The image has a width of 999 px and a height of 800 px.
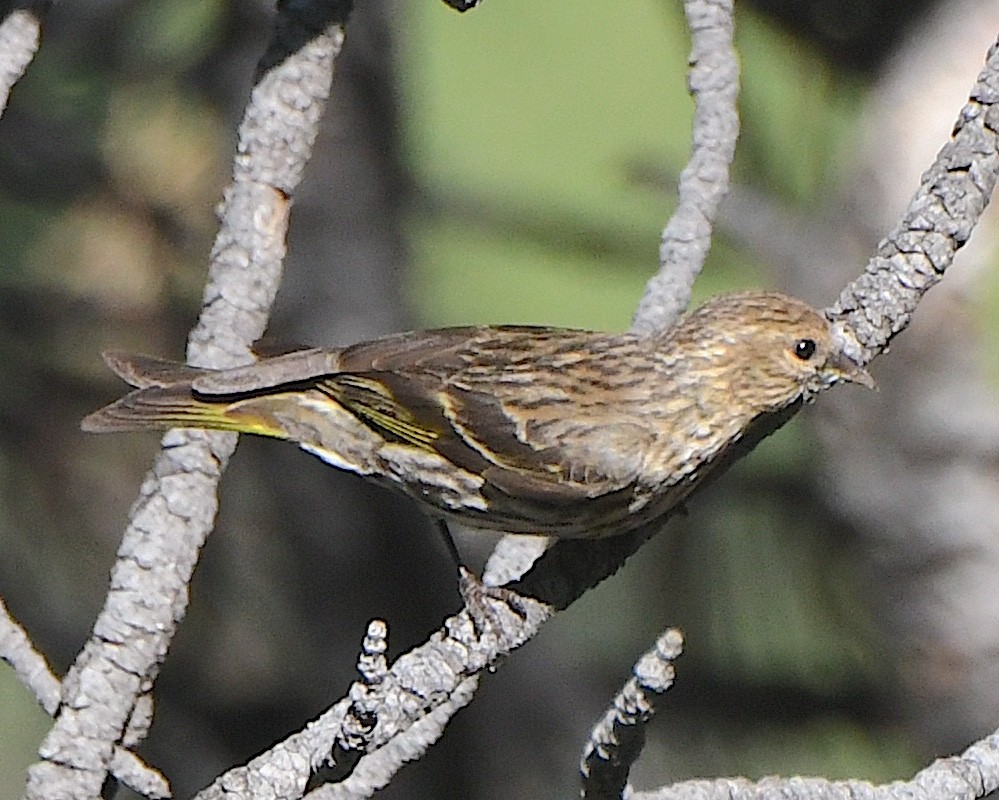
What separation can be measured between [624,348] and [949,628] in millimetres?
1251

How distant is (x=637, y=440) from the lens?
2.31m

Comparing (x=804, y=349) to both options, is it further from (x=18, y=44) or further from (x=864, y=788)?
(x=18, y=44)

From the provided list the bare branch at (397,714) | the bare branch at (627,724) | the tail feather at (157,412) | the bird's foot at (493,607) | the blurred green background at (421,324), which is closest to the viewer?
the bare branch at (627,724)

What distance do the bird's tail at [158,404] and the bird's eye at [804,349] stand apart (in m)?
0.72

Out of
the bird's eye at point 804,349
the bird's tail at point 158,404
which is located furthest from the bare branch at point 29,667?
the bird's eye at point 804,349

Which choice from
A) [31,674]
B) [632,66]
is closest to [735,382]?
[31,674]

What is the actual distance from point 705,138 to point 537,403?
1.45 feet

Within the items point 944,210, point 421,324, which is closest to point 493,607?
point 944,210

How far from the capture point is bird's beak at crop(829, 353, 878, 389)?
7.26ft

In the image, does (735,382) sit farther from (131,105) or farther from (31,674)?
(131,105)

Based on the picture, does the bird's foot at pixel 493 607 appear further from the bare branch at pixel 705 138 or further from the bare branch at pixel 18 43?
the bare branch at pixel 18 43

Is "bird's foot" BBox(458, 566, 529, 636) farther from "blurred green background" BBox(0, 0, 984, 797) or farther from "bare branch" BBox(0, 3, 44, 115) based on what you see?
"blurred green background" BBox(0, 0, 984, 797)

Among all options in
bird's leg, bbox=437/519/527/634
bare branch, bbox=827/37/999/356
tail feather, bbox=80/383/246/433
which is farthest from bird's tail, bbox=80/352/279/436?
bare branch, bbox=827/37/999/356

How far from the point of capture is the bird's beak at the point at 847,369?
2.21 metres
